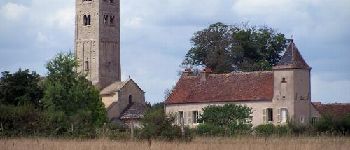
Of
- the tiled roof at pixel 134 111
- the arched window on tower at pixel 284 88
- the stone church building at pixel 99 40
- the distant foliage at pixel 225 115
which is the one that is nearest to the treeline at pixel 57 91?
the distant foliage at pixel 225 115

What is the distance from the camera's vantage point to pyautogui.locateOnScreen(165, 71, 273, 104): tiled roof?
6569cm

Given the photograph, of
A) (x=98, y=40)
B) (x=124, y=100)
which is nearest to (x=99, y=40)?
(x=98, y=40)

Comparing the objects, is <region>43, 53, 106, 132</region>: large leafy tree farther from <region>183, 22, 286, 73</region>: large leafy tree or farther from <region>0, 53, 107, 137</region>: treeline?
<region>183, 22, 286, 73</region>: large leafy tree

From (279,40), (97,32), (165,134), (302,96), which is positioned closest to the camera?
(165,134)

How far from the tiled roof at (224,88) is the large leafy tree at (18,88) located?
43.5 feet

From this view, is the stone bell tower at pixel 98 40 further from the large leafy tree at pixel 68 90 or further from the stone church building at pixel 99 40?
the large leafy tree at pixel 68 90

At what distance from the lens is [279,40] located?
266ft

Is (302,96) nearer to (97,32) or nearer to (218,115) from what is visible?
(218,115)

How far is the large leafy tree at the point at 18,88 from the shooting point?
59.2 metres

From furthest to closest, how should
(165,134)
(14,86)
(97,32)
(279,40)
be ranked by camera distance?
(97,32), (279,40), (14,86), (165,134)

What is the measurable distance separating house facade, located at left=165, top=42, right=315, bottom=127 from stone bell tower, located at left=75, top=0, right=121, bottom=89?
90.8ft

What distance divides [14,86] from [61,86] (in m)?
3.31

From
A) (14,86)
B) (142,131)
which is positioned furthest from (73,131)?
(14,86)

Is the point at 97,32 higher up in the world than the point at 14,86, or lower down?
higher up
